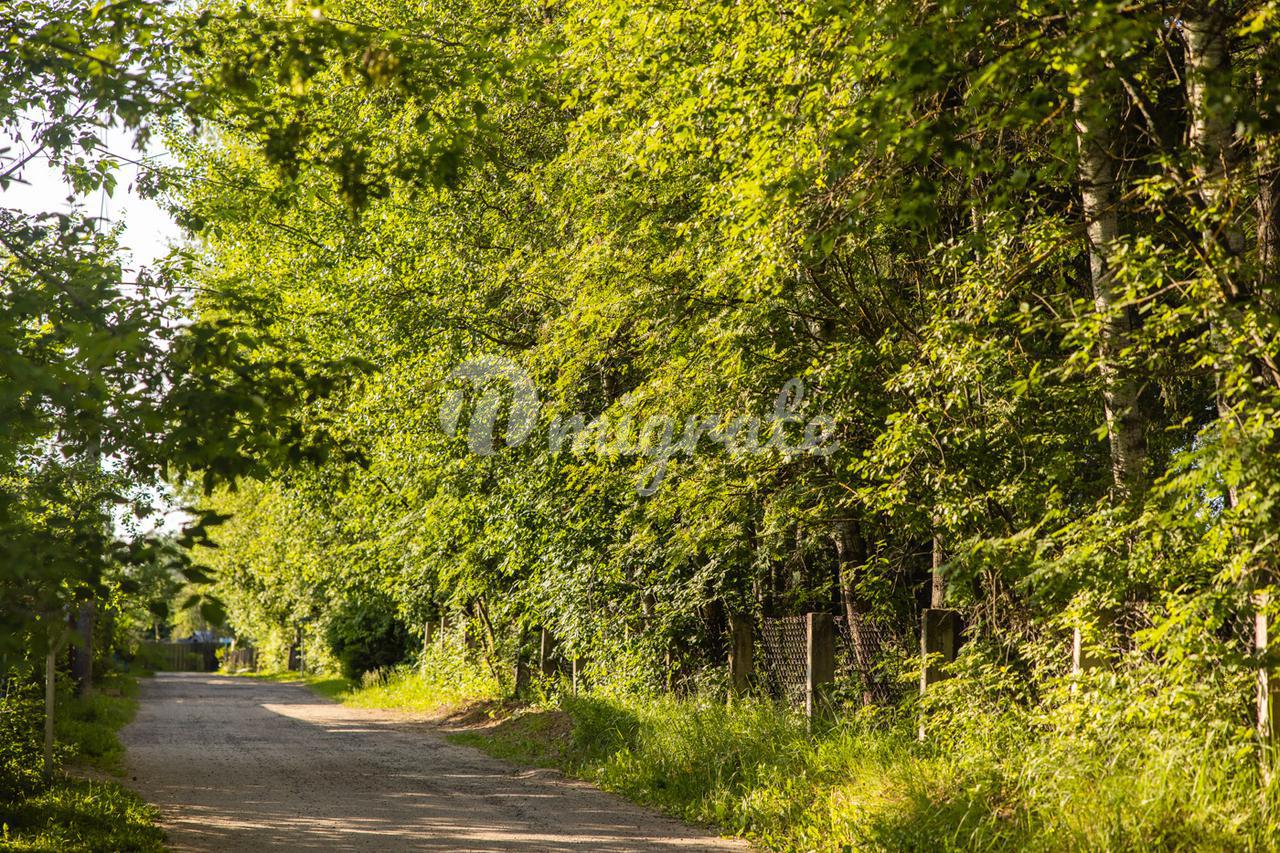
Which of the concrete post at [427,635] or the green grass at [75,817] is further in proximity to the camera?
the concrete post at [427,635]

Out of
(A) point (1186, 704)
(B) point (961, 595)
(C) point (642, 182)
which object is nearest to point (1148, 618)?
(A) point (1186, 704)

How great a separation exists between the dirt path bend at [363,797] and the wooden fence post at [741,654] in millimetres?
2122

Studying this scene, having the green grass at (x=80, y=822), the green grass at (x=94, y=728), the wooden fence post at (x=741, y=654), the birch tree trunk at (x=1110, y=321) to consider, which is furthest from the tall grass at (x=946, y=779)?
the green grass at (x=94, y=728)

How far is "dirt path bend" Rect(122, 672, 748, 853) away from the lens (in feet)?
30.8

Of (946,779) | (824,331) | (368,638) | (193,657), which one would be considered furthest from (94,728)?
(193,657)

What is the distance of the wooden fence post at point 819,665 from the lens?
11.2 m

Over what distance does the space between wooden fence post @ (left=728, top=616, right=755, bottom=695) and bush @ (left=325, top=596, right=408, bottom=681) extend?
20.0 meters

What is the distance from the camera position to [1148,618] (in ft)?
24.2

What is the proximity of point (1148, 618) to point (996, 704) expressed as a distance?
179 cm

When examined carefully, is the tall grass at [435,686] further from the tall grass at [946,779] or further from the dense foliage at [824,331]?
the tall grass at [946,779]

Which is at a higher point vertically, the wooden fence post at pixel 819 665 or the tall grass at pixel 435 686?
the wooden fence post at pixel 819 665

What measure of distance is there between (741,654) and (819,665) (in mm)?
2111

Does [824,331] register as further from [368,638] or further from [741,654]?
[368,638]

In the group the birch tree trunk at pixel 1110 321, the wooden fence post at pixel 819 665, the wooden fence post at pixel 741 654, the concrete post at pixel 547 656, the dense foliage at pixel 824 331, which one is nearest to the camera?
the dense foliage at pixel 824 331
